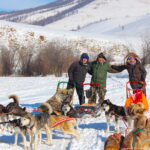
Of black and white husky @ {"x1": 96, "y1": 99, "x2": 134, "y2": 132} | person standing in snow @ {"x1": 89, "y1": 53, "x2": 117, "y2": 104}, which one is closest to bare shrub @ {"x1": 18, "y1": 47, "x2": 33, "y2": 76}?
person standing in snow @ {"x1": 89, "y1": 53, "x2": 117, "y2": 104}

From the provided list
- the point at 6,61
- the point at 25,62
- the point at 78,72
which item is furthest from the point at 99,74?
the point at 6,61

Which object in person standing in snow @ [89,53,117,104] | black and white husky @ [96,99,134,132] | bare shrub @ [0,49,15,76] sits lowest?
black and white husky @ [96,99,134,132]

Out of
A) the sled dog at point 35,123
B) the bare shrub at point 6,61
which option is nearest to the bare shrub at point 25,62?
the bare shrub at point 6,61

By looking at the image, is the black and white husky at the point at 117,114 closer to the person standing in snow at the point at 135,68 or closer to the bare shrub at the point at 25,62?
the person standing in snow at the point at 135,68

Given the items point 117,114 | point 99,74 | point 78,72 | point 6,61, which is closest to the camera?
point 117,114

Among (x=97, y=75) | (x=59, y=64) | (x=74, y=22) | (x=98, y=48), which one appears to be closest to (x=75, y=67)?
(x=97, y=75)

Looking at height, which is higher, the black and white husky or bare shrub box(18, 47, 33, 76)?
bare shrub box(18, 47, 33, 76)

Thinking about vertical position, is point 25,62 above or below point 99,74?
Answer: above

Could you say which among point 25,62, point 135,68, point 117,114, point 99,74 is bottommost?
point 117,114

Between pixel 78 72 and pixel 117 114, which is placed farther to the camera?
pixel 78 72

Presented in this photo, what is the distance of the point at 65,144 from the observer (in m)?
5.03

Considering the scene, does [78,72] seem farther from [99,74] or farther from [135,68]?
[135,68]

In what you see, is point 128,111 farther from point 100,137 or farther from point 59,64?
point 59,64

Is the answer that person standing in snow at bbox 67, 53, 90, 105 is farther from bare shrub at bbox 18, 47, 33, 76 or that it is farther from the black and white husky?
bare shrub at bbox 18, 47, 33, 76
